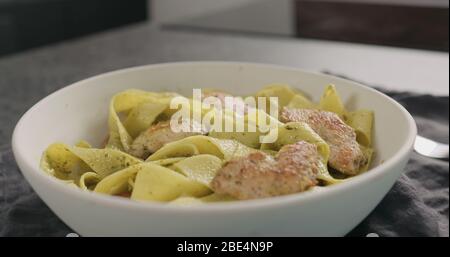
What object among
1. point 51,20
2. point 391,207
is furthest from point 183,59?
point 391,207

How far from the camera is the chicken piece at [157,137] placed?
83 centimetres

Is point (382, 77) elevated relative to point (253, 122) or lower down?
lower down

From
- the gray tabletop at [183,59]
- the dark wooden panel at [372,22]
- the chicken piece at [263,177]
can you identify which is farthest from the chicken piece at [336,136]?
the dark wooden panel at [372,22]

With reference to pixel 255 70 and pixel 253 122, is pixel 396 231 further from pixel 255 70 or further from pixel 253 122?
pixel 255 70

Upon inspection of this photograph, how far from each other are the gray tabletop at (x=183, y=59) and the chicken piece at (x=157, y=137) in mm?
446

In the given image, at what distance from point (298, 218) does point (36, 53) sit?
1.71m

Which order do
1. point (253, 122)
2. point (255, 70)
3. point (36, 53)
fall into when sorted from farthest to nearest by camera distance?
1. point (36, 53)
2. point (255, 70)
3. point (253, 122)

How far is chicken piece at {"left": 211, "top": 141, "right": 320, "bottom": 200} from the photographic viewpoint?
62 centimetres

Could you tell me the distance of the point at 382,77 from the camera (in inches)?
62.0

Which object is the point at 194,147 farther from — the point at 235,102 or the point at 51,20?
the point at 51,20

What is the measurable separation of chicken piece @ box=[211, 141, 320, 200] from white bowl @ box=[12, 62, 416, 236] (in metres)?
0.05

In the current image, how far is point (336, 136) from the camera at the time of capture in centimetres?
81

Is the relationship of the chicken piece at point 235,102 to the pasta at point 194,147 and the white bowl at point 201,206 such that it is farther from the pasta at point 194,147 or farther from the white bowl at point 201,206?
the white bowl at point 201,206
